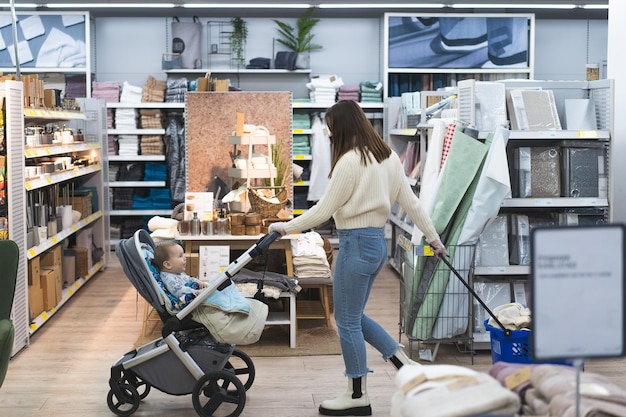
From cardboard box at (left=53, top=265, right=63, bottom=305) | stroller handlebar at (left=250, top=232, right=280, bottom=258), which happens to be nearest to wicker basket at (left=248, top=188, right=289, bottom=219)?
cardboard box at (left=53, top=265, right=63, bottom=305)

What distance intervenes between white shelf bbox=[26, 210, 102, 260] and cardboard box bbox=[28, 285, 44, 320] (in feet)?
0.84

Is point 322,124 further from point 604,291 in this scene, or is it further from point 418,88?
point 604,291

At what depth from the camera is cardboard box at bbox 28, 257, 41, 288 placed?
630 centimetres

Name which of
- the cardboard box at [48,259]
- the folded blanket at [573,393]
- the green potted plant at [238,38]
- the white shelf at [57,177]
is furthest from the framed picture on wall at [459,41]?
the folded blanket at [573,393]

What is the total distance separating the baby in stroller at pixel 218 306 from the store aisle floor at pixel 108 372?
0.46 m

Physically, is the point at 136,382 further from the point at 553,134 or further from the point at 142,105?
the point at 142,105

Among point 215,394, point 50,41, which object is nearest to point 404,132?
point 215,394

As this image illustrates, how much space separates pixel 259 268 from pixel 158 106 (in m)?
4.22

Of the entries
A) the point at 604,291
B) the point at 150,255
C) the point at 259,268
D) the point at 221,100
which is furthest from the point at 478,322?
the point at 604,291

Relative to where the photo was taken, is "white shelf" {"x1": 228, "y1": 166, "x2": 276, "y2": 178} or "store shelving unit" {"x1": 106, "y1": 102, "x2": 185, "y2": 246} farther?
"store shelving unit" {"x1": 106, "y1": 102, "x2": 185, "y2": 246}

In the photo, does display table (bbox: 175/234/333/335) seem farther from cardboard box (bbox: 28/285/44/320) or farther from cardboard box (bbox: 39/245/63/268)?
cardboard box (bbox: 39/245/63/268)

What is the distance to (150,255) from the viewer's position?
15.3 feet

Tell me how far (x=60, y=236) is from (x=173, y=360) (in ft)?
9.81

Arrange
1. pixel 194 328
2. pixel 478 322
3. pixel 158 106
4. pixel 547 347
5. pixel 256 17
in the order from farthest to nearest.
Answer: pixel 256 17, pixel 158 106, pixel 478 322, pixel 194 328, pixel 547 347
